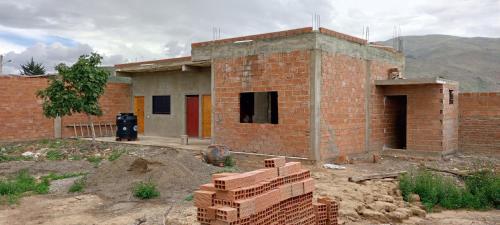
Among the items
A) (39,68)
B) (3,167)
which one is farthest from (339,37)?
(39,68)

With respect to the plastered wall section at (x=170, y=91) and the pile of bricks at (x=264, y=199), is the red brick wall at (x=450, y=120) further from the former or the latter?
the plastered wall section at (x=170, y=91)

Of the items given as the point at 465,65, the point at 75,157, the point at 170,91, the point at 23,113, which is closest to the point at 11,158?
the point at 75,157

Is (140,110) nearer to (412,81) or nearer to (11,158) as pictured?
(11,158)

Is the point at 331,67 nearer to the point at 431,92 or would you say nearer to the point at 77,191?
the point at 431,92

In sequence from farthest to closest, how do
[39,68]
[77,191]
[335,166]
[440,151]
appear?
[39,68]
[440,151]
[335,166]
[77,191]

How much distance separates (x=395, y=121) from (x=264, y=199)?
11.9 m

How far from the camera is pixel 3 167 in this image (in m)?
13.0

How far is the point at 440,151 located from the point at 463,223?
21.5ft

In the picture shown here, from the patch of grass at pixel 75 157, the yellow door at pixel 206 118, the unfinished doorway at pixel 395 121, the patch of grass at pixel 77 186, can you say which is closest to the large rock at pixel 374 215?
the patch of grass at pixel 77 186

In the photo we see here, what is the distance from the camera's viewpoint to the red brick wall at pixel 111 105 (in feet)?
64.8

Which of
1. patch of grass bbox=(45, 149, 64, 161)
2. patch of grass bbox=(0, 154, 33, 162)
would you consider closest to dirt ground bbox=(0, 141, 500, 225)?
patch of grass bbox=(0, 154, 33, 162)

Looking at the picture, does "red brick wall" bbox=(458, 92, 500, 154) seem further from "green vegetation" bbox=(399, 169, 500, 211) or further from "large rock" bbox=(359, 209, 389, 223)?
"large rock" bbox=(359, 209, 389, 223)

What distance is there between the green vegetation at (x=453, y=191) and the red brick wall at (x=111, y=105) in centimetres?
1479

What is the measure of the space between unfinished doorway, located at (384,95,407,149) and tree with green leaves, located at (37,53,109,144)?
36.7ft
